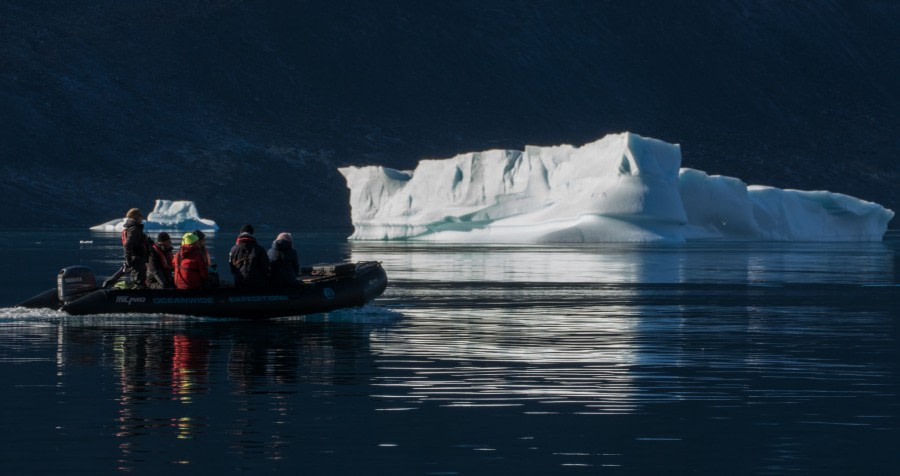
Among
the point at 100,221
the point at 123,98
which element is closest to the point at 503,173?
the point at 100,221

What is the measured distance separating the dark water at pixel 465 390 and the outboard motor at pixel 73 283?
17.0 inches

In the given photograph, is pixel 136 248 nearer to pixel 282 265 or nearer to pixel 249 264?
pixel 249 264

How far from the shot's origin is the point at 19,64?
568 feet

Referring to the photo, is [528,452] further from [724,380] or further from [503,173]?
[503,173]

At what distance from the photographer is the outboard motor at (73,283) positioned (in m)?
22.5

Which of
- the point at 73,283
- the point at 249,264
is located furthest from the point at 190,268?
the point at 73,283

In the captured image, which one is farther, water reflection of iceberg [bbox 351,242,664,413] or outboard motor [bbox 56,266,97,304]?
outboard motor [bbox 56,266,97,304]

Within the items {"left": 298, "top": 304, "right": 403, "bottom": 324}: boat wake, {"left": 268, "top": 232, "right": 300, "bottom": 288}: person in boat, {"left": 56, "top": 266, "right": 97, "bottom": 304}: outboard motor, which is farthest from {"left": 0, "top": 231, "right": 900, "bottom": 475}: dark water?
{"left": 268, "top": 232, "right": 300, "bottom": 288}: person in boat

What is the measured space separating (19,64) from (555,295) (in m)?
151

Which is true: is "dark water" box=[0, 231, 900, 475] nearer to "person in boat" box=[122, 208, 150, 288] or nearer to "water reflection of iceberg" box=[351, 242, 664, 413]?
"water reflection of iceberg" box=[351, 242, 664, 413]

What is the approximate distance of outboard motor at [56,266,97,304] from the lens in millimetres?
22500

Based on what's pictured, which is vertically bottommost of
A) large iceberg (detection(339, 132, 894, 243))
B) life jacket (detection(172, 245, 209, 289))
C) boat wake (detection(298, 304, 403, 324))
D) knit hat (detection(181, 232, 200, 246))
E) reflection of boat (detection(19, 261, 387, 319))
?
boat wake (detection(298, 304, 403, 324))

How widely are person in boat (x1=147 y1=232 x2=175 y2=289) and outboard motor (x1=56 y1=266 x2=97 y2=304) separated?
0.78m

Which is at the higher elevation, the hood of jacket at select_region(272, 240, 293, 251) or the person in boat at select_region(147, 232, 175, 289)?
the hood of jacket at select_region(272, 240, 293, 251)
